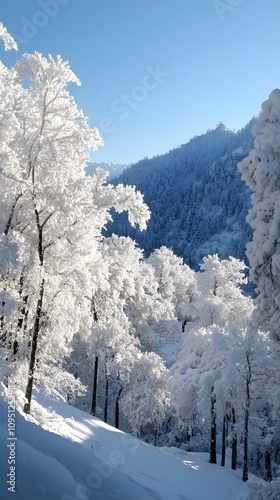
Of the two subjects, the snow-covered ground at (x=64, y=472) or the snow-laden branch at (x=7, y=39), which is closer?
the snow-covered ground at (x=64, y=472)

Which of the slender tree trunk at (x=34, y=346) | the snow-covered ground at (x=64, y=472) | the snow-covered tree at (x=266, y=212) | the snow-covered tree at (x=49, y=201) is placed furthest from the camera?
the slender tree trunk at (x=34, y=346)

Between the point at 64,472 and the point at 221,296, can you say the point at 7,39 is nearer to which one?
the point at 64,472

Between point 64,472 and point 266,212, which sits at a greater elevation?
point 266,212

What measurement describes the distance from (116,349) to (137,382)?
4.07m

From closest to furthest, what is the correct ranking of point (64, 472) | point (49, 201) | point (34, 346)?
point (64, 472), point (49, 201), point (34, 346)

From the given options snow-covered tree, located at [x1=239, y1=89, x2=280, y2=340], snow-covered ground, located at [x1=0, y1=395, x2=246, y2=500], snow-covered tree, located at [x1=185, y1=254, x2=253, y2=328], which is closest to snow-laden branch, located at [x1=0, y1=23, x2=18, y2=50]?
snow-covered tree, located at [x1=239, y1=89, x2=280, y2=340]

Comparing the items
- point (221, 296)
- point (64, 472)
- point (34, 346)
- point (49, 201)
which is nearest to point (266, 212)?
point (49, 201)

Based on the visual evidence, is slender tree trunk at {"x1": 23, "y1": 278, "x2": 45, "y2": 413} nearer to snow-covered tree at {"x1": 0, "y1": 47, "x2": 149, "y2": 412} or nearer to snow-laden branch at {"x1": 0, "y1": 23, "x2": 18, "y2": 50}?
snow-covered tree at {"x1": 0, "y1": 47, "x2": 149, "y2": 412}

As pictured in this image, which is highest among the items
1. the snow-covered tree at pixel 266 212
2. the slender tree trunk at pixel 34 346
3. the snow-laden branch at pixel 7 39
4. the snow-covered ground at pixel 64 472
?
the snow-laden branch at pixel 7 39

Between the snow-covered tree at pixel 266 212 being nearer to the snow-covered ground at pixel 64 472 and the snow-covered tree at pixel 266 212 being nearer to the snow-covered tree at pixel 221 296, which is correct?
the snow-covered ground at pixel 64 472

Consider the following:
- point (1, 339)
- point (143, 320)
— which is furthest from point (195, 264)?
point (1, 339)

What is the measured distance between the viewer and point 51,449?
723cm

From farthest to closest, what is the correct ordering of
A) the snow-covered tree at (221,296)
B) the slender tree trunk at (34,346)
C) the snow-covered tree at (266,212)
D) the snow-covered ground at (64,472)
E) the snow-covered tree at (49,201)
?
the snow-covered tree at (221,296), the slender tree trunk at (34,346), the snow-covered tree at (49,201), the snow-covered tree at (266,212), the snow-covered ground at (64,472)

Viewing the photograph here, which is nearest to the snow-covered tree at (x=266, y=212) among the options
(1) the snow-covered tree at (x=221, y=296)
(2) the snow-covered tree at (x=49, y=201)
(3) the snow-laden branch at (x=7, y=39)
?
(2) the snow-covered tree at (x=49, y=201)
